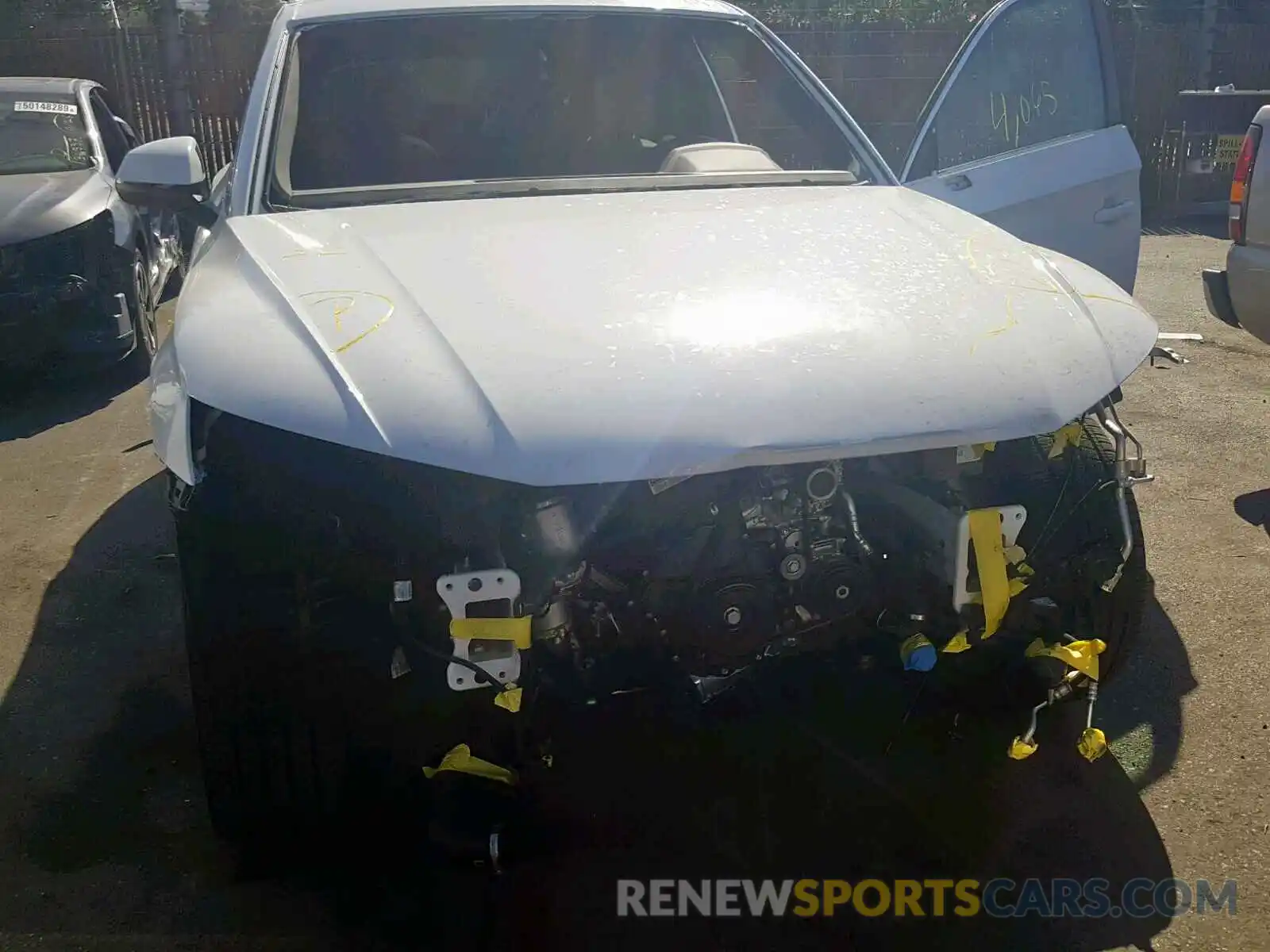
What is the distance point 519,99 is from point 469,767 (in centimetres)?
213

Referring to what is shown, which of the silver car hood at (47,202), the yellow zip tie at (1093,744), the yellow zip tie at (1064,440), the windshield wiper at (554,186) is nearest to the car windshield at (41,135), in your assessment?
the silver car hood at (47,202)

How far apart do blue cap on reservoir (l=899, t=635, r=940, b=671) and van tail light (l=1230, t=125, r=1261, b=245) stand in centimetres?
321

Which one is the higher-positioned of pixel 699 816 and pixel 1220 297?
pixel 1220 297

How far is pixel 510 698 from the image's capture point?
6.91 ft

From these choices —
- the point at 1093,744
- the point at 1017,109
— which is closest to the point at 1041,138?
the point at 1017,109

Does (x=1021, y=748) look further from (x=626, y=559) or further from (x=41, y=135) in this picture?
(x=41, y=135)

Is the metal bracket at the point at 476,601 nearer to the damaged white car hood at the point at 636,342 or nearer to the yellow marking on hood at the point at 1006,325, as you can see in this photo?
the damaged white car hood at the point at 636,342

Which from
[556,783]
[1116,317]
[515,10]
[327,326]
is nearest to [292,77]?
[515,10]

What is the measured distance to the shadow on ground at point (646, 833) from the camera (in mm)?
2383

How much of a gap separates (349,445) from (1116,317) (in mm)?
1573

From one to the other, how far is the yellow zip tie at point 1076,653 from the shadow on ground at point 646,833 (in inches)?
9.8

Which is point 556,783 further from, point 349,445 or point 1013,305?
point 1013,305

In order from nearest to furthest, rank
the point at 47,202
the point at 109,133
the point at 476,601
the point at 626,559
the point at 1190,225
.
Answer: the point at 476,601 → the point at 626,559 → the point at 47,202 → the point at 109,133 → the point at 1190,225

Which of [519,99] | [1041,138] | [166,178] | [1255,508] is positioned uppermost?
[519,99]
